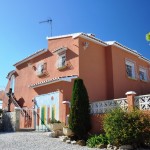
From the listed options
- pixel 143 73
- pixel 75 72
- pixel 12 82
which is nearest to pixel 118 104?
pixel 75 72

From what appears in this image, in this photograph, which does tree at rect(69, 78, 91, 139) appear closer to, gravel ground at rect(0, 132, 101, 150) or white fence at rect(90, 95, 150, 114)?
white fence at rect(90, 95, 150, 114)

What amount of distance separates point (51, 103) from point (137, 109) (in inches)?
335

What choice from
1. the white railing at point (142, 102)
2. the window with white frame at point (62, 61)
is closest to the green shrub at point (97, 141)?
the white railing at point (142, 102)

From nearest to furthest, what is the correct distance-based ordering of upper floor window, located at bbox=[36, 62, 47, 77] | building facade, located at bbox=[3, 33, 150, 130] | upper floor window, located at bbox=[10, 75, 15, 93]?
building facade, located at bbox=[3, 33, 150, 130] → upper floor window, located at bbox=[36, 62, 47, 77] → upper floor window, located at bbox=[10, 75, 15, 93]

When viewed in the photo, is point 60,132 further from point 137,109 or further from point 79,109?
point 137,109

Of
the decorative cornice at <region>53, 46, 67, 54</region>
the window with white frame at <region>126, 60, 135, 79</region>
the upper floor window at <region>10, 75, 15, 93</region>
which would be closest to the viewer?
the decorative cornice at <region>53, 46, 67, 54</region>

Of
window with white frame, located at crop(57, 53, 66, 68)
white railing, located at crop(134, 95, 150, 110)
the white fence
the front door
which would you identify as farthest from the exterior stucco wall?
white railing, located at crop(134, 95, 150, 110)

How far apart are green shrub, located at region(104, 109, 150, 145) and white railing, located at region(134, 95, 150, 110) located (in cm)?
104

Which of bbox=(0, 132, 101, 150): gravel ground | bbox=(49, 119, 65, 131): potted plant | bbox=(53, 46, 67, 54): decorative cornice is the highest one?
bbox=(53, 46, 67, 54): decorative cornice

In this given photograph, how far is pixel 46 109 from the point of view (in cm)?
1984

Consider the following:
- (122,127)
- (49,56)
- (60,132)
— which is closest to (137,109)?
(122,127)

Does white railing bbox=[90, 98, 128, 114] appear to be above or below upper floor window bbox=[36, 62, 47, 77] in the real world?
below

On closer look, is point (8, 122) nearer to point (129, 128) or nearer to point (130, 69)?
point (130, 69)

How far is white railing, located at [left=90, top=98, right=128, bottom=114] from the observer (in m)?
13.8
